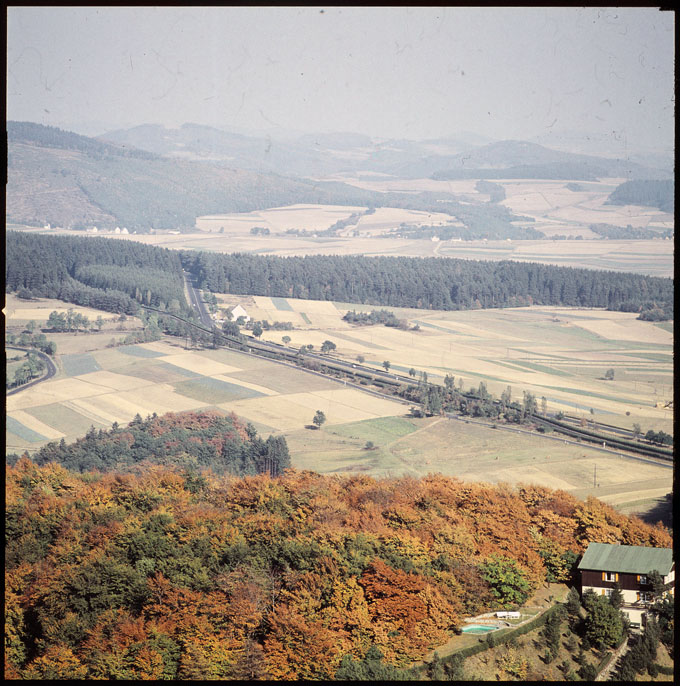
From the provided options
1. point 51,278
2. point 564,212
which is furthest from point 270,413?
point 564,212

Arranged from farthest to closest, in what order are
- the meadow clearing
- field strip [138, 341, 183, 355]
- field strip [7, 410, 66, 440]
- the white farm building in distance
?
the white farm building in distance
field strip [138, 341, 183, 355]
the meadow clearing
field strip [7, 410, 66, 440]

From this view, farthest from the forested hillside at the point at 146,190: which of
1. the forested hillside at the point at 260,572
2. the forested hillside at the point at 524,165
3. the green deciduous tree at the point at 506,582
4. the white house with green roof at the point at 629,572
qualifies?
the white house with green roof at the point at 629,572

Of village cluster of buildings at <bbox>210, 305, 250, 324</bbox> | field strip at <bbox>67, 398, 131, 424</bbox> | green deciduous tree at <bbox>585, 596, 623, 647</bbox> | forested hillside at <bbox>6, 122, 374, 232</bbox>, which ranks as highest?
forested hillside at <bbox>6, 122, 374, 232</bbox>

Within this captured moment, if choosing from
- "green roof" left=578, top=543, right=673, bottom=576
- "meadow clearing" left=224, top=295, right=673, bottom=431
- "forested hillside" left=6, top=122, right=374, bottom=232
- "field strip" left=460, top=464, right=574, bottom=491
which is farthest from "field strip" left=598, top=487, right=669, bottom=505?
"forested hillside" left=6, top=122, right=374, bottom=232

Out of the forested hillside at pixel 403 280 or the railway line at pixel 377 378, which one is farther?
the forested hillside at pixel 403 280

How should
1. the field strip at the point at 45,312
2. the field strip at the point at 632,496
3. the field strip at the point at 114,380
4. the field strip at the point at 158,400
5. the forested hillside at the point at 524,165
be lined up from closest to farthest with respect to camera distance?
the field strip at the point at 632,496 → the field strip at the point at 158,400 → the field strip at the point at 114,380 → the forested hillside at the point at 524,165 → the field strip at the point at 45,312

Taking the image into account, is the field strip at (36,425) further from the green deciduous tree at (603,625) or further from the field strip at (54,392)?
the green deciduous tree at (603,625)

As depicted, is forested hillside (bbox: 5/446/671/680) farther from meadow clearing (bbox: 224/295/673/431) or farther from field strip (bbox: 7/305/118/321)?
field strip (bbox: 7/305/118/321)

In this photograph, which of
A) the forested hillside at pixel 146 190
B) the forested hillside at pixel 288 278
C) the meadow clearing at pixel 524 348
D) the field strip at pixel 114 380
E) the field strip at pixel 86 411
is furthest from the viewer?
the forested hillside at pixel 146 190
